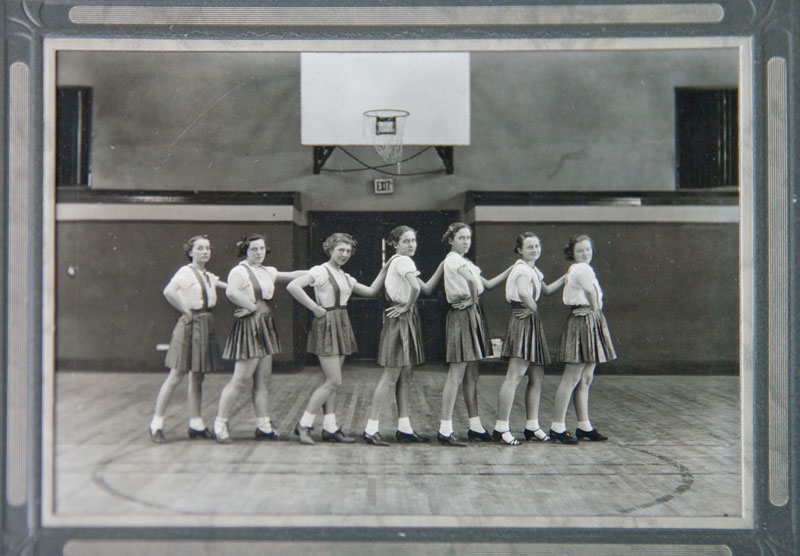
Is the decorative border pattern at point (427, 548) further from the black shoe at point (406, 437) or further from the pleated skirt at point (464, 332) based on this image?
the pleated skirt at point (464, 332)

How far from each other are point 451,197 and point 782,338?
186 centimetres

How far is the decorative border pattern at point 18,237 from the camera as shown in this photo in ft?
8.63

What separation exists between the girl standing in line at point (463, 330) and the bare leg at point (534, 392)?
0.26m

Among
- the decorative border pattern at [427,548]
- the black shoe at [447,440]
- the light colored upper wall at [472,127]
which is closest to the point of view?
the decorative border pattern at [427,548]

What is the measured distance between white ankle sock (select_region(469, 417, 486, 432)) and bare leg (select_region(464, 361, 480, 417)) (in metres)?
0.02

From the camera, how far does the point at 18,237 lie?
2.63m

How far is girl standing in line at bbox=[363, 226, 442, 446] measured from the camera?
271cm

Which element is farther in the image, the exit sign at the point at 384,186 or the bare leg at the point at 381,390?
the bare leg at the point at 381,390

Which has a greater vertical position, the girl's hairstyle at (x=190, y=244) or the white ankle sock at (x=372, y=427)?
the girl's hairstyle at (x=190, y=244)

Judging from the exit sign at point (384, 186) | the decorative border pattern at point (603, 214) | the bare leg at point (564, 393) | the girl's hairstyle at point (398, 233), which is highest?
the exit sign at point (384, 186)

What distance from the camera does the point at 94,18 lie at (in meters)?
2.64

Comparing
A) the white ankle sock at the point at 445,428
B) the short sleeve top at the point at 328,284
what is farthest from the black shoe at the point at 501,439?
the short sleeve top at the point at 328,284

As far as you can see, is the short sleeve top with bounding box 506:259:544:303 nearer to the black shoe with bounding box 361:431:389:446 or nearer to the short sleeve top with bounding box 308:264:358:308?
the short sleeve top with bounding box 308:264:358:308

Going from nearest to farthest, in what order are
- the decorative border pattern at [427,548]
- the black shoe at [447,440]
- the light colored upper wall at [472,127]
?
the decorative border pattern at [427,548] < the light colored upper wall at [472,127] < the black shoe at [447,440]
